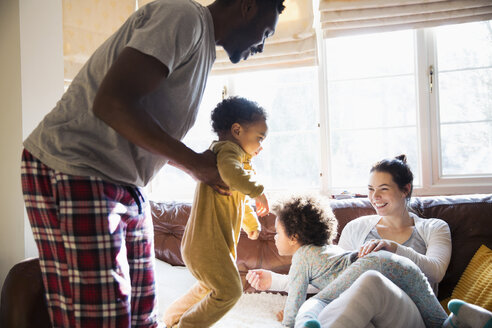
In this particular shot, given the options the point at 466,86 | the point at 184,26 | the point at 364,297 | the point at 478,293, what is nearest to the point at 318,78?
the point at 466,86

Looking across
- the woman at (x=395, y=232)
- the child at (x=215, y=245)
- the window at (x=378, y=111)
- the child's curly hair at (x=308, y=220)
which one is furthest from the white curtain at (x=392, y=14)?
the child at (x=215, y=245)

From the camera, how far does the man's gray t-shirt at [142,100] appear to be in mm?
910

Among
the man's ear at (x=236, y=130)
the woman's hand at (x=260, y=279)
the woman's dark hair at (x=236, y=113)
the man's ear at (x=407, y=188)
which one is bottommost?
the woman's hand at (x=260, y=279)

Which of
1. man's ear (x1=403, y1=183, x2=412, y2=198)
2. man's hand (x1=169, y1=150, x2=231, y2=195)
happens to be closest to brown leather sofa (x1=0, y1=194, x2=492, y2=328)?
man's ear (x1=403, y1=183, x2=412, y2=198)

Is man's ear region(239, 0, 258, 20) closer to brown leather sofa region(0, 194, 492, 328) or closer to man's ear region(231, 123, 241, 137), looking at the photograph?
man's ear region(231, 123, 241, 137)

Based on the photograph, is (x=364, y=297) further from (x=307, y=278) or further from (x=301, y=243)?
(x=301, y=243)

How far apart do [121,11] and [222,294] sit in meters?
3.08

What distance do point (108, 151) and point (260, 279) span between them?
1.41 metres

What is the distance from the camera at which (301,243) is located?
6.62 ft

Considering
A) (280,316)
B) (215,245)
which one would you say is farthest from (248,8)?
(280,316)

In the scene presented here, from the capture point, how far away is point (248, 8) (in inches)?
43.6

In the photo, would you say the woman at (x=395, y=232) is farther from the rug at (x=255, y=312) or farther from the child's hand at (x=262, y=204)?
the child's hand at (x=262, y=204)

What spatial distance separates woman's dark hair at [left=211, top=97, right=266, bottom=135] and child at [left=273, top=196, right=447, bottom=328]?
591mm

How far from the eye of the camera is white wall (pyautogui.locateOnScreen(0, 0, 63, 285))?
6.47 feet
